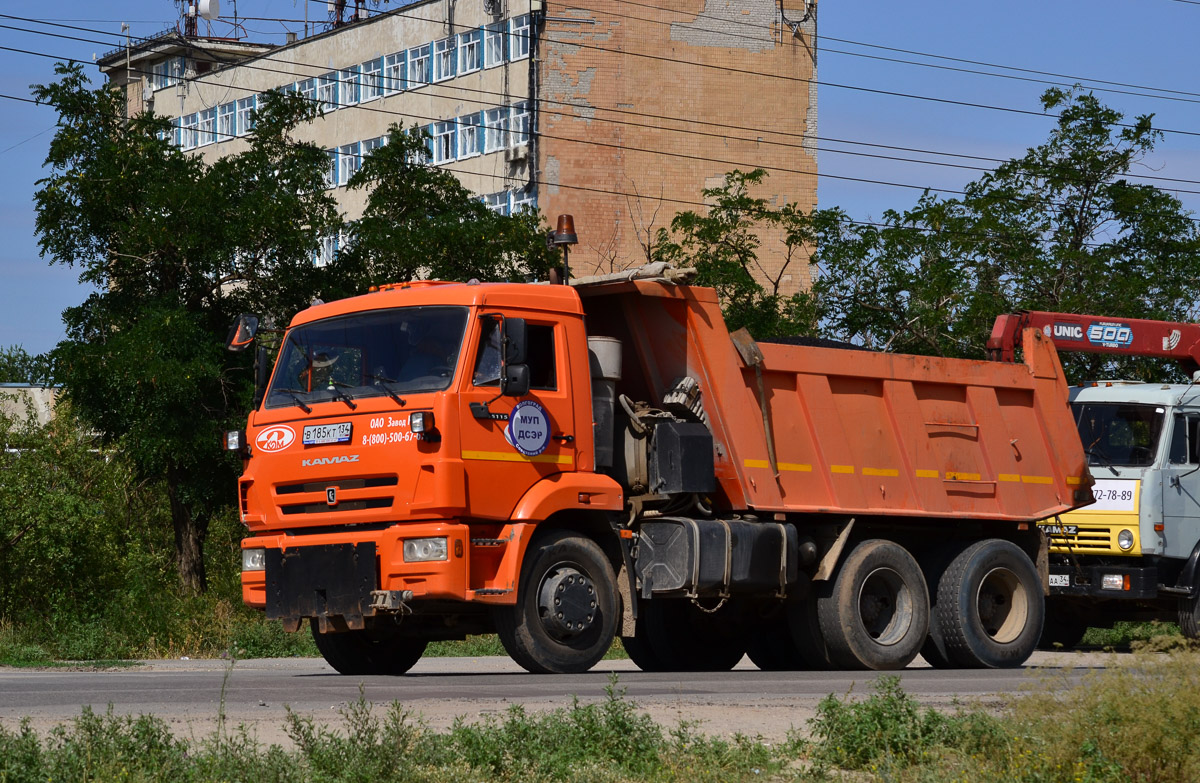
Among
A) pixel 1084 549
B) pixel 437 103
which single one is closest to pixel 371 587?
pixel 1084 549

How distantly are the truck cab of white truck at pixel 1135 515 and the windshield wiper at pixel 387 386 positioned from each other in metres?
8.57

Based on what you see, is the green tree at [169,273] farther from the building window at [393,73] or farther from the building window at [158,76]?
the building window at [158,76]

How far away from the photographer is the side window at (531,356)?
38.3 feet

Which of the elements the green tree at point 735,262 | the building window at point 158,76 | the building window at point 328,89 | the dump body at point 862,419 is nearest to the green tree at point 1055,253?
the green tree at point 735,262

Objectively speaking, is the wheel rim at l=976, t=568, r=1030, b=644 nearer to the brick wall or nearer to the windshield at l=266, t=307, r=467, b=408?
the windshield at l=266, t=307, r=467, b=408

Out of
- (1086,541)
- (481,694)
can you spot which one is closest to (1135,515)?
(1086,541)

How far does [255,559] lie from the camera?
12.4 m

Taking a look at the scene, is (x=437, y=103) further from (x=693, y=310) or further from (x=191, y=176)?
(x=693, y=310)

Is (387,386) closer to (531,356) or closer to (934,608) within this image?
(531,356)

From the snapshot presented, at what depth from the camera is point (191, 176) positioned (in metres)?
26.9

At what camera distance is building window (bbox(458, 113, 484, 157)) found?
52031 mm

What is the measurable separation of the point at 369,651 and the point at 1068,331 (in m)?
8.41

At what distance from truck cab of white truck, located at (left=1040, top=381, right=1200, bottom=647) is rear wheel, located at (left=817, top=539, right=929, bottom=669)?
3.74m

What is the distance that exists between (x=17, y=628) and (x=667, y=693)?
13.1 metres
